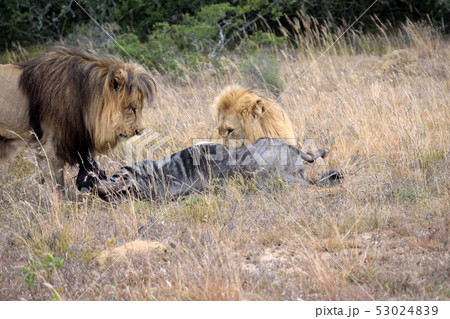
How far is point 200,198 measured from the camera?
4.61 m

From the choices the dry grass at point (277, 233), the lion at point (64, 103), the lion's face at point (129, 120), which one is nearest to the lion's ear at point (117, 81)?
the lion at point (64, 103)

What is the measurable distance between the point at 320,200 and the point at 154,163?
1665mm

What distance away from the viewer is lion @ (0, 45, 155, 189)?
486cm

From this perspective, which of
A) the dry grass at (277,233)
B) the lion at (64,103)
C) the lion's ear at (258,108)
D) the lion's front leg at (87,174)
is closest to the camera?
the dry grass at (277,233)

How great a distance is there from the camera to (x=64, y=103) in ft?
16.0

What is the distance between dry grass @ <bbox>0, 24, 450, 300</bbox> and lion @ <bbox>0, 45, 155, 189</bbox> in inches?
18.4

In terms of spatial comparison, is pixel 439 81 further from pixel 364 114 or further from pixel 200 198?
pixel 200 198

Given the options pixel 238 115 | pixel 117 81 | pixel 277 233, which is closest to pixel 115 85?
pixel 117 81

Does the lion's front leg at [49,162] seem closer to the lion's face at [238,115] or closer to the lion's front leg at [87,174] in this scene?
the lion's front leg at [87,174]

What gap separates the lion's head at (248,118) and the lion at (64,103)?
105cm

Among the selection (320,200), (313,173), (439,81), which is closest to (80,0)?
(439,81)

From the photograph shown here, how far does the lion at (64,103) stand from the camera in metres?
4.86

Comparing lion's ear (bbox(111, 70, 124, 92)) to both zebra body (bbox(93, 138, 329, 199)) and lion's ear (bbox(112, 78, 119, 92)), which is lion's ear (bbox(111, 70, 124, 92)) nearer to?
lion's ear (bbox(112, 78, 119, 92))

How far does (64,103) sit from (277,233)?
95.0 inches
